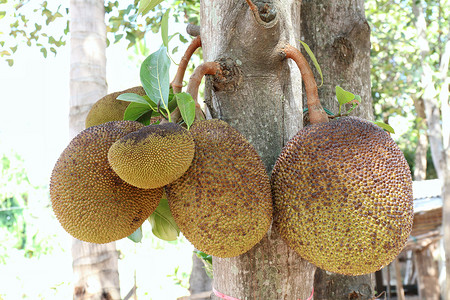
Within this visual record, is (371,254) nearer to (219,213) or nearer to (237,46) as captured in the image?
(219,213)

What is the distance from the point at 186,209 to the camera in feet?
2.50

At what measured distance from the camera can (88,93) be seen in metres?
1.81

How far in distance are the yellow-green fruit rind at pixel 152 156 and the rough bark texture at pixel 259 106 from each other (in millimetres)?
209

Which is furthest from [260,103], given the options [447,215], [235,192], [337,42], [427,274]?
[427,274]

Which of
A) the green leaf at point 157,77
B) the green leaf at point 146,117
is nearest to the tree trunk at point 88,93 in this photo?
the green leaf at point 146,117

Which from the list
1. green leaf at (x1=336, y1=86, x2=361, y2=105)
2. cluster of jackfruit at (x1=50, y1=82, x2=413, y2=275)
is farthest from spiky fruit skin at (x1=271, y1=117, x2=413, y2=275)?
green leaf at (x1=336, y1=86, x2=361, y2=105)

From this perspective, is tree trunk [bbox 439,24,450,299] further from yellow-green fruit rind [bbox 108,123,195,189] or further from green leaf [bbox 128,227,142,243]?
yellow-green fruit rind [bbox 108,123,195,189]

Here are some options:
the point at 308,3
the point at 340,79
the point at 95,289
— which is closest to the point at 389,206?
the point at 340,79

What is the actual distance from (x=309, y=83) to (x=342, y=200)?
1.05 ft

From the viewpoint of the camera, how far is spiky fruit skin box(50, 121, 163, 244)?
78 cm

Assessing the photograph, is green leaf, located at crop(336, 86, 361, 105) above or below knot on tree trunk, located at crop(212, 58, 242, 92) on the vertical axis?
below

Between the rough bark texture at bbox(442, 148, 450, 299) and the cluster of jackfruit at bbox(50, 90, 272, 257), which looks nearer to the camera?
the cluster of jackfruit at bbox(50, 90, 272, 257)

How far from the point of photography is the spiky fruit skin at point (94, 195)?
2.55 ft

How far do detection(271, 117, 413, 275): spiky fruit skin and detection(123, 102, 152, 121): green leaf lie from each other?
0.34 metres
